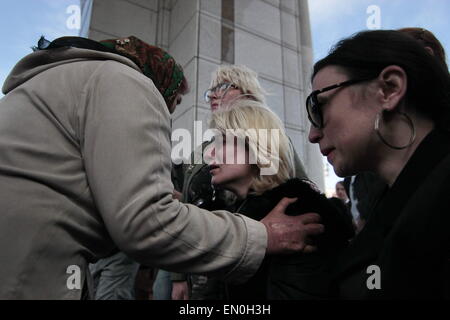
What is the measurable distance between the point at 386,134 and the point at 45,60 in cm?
109

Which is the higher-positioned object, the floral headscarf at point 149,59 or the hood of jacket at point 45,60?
the floral headscarf at point 149,59

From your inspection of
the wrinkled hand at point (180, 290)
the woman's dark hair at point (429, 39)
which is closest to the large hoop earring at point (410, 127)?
the woman's dark hair at point (429, 39)

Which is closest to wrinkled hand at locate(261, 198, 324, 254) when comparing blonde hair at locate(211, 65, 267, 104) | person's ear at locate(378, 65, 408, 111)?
person's ear at locate(378, 65, 408, 111)

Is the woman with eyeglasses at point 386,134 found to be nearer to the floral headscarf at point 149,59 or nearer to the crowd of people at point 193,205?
the crowd of people at point 193,205

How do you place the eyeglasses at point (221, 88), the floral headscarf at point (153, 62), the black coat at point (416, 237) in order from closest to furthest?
the black coat at point (416, 237) → the floral headscarf at point (153, 62) → the eyeglasses at point (221, 88)

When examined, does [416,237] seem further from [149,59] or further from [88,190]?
[149,59]

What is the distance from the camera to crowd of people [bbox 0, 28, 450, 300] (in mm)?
729

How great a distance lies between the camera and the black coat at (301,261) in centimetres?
103

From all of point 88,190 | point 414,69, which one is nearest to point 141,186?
point 88,190

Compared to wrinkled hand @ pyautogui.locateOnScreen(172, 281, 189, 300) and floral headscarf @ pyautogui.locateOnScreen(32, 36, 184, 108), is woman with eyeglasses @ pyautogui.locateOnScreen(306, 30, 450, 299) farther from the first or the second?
wrinkled hand @ pyautogui.locateOnScreen(172, 281, 189, 300)

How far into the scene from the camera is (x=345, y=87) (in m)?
1.02

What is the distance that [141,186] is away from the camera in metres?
0.75

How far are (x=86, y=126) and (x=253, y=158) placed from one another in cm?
83

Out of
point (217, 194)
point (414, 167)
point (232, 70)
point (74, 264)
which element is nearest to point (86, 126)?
point (74, 264)
